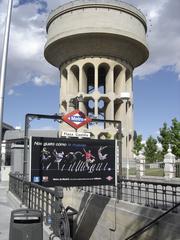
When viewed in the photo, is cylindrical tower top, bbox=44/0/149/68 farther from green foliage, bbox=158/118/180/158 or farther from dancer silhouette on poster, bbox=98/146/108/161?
dancer silhouette on poster, bbox=98/146/108/161

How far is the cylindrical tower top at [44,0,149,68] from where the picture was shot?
175ft

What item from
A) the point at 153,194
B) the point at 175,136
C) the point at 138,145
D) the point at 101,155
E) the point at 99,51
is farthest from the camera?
the point at 138,145

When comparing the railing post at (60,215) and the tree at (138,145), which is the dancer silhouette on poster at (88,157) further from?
the tree at (138,145)

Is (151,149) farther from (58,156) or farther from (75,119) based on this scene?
(58,156)

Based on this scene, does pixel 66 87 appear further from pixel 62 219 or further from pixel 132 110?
pixel 62 219

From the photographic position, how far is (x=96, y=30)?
5291cm

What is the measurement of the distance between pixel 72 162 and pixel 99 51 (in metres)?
42.8

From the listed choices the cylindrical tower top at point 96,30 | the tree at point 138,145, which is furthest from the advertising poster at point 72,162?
the tree at point 138,145

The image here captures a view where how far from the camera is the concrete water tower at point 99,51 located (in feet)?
177

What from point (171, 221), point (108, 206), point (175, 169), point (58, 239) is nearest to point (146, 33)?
point (175, 169)

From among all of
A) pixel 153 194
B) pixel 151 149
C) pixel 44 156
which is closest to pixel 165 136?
pixel 151 149

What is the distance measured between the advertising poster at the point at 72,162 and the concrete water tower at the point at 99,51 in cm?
3555

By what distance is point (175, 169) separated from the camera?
31156mm

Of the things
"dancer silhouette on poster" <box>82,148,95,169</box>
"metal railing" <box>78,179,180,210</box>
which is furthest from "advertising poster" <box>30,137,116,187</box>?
"metal railing" <box>78,179,180,210</box>
